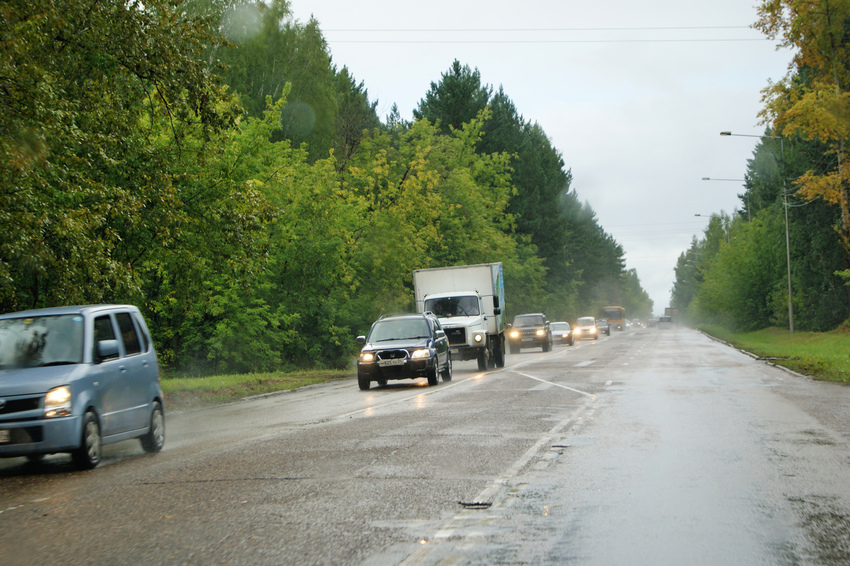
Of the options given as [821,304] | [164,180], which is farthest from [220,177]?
[821,304]

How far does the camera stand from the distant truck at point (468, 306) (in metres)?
27.8

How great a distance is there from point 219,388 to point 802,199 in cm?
4264

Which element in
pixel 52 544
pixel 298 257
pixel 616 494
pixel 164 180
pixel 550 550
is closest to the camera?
pixel 550 550

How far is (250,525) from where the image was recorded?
20.3ft

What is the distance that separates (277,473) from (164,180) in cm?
1057

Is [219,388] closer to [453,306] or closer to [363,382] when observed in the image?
[363,382]

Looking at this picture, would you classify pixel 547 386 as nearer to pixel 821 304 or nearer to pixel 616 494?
pixel 616 494

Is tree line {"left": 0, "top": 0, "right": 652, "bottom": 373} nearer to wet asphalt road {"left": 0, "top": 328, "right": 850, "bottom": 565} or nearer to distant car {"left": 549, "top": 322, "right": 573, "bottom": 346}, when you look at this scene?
wet asphalt road {"left": 0, "top": 328, "right": 850, "bottom": 565}

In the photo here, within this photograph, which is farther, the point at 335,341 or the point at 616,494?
the point at 335,341

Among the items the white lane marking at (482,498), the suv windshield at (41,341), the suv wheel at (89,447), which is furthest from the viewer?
the suv windshield at (41,341)

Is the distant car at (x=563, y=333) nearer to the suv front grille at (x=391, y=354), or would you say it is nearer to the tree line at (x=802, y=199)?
the tree line at (x=802, y=199)

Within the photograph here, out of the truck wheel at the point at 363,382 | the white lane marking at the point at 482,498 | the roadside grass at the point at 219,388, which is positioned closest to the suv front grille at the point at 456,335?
the roadside grass at the point at 219,388

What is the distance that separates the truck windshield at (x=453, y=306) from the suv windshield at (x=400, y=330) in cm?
563

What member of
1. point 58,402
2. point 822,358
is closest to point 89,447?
point 58,402
